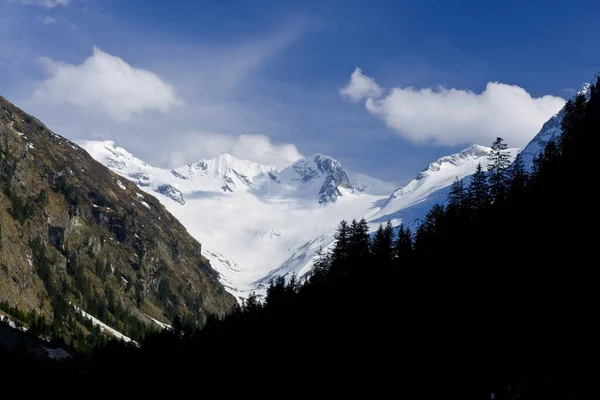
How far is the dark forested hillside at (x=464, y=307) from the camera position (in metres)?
41.4

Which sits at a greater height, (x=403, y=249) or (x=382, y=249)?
(x=382, y=249)

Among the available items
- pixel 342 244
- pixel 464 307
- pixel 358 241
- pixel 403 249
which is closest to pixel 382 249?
pixel 403 249

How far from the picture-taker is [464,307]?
175 feet

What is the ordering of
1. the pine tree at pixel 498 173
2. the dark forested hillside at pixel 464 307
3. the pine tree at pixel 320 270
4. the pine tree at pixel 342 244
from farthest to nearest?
the pine tree at pixel 320 270 < the pine tree at pixel 342 244 < the pine tree at pixel 498 173 < the dark forested hillside at pixel 464 307

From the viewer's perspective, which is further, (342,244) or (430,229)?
(342,244)

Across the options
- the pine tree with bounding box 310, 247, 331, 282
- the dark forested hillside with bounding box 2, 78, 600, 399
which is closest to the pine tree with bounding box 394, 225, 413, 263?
the dark forested hillside with bounding box 2, 78, 600, 399

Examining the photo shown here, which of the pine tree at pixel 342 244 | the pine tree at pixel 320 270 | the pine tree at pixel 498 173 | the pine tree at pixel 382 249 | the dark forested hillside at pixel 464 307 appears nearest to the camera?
the dark forested hillside at pixel 464 307

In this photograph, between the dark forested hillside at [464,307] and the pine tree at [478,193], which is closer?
the dark forested hillside at [464,307]

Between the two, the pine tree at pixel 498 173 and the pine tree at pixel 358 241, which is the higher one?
the pine tree at pixel 498 173

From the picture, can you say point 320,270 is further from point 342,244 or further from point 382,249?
point 382,249

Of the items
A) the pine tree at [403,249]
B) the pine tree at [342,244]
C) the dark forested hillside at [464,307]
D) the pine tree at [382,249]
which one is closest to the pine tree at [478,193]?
the dark forested hillside at [464,307]

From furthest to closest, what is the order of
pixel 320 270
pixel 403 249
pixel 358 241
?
1. pixel 320 270
2. pixel 358 241
3. pixel 403 249

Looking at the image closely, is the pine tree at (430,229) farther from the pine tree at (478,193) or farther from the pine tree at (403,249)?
the pine tree at (478,193)

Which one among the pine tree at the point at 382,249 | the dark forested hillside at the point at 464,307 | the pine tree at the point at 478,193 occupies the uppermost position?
the pine tree at the point at 478,193
